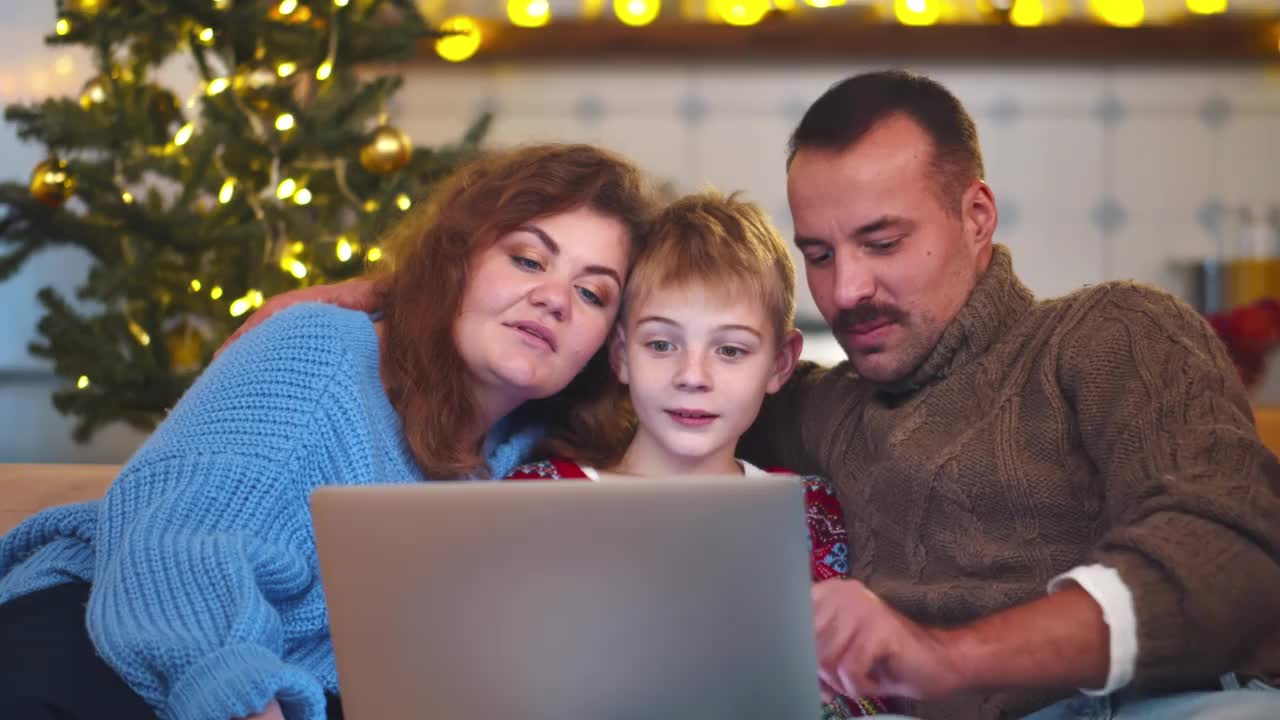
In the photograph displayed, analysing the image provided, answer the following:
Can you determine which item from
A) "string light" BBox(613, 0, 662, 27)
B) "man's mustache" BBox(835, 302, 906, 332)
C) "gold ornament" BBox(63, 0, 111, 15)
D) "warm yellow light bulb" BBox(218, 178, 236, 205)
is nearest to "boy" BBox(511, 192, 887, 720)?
"man's mustache" BBox(835, 302, 906, 332)

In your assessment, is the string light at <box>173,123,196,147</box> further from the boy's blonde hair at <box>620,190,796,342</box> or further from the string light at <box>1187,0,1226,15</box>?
the string light at <box>1187,0,1226,15</box>

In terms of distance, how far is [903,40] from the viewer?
375 centimetres

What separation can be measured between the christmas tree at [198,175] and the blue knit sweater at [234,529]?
3.65ft

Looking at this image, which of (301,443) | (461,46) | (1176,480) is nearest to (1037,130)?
(461,46)

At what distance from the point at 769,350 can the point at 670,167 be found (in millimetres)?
2465

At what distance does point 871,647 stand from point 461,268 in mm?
758

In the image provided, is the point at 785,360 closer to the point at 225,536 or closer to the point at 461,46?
the point at 225,536

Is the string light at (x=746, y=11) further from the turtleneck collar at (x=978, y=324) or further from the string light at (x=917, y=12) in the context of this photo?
the turtleneck collar at (x=978, y=324)

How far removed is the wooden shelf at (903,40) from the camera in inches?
147

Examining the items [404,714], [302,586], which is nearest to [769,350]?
[302,586]

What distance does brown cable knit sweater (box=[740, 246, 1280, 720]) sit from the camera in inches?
41.6

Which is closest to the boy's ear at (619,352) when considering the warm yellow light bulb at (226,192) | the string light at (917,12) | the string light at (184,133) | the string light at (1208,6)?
the warm yellow light bulb at (226,192)

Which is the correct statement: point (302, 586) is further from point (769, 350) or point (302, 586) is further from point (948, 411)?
point (948, 411)

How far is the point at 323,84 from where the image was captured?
261 cm
